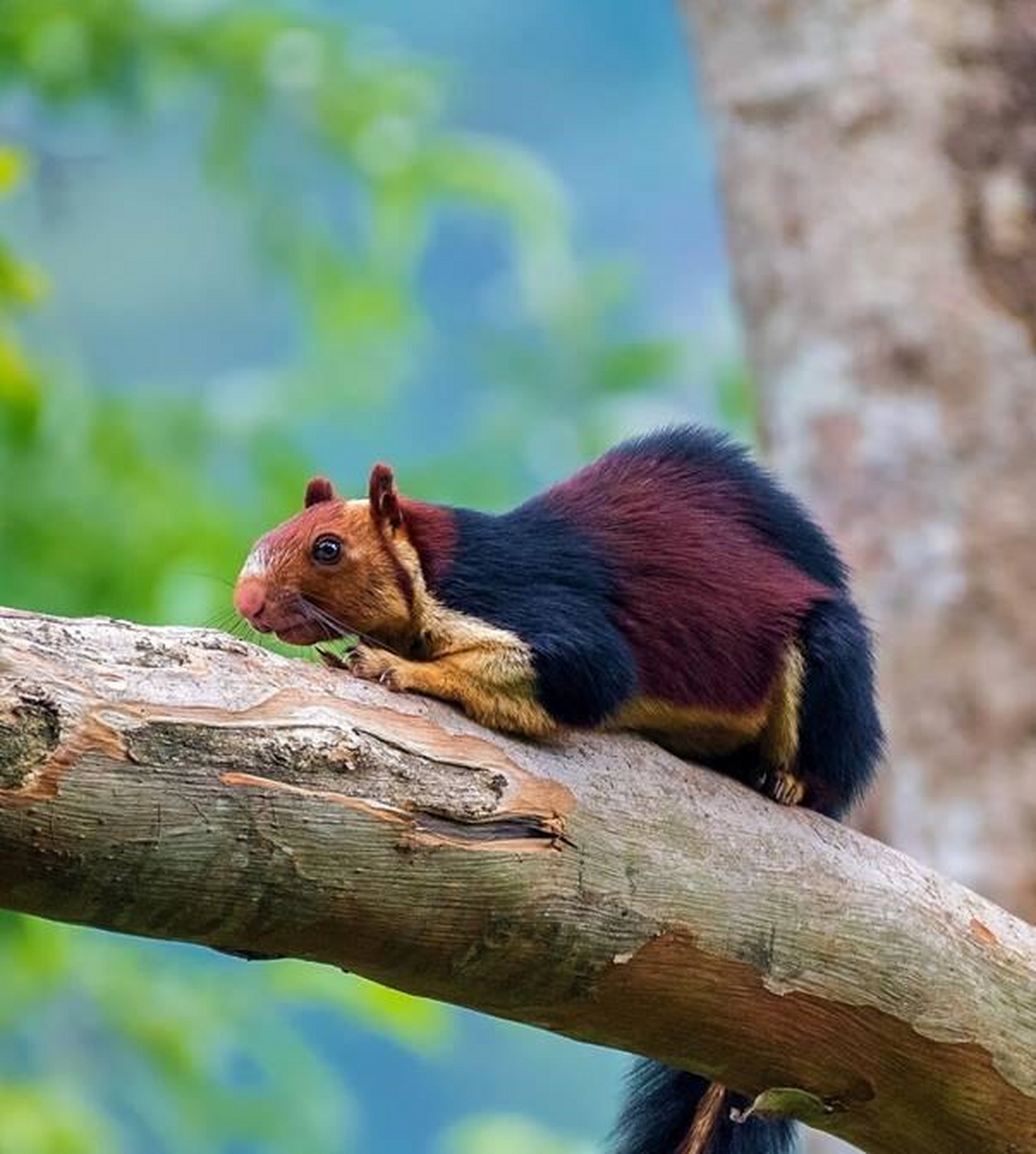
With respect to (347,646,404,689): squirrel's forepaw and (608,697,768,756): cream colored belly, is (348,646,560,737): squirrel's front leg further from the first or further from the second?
(608,697,768,756): cream colored belly

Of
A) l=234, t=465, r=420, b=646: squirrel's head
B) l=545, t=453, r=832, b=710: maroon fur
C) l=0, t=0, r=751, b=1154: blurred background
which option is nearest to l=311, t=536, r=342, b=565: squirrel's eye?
l=234, t=465, r=420, b=646: squirrel's head

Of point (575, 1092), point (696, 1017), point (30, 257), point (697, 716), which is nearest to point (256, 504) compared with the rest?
point (30, 257)

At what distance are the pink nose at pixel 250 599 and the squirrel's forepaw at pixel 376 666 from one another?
0.47ft

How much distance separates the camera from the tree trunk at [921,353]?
130 inches

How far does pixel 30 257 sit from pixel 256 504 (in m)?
1.57

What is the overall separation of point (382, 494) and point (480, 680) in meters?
0.27

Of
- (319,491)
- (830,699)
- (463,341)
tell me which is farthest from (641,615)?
(463,341)

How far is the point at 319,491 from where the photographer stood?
2.05 metres

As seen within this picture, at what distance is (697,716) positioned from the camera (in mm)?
2012

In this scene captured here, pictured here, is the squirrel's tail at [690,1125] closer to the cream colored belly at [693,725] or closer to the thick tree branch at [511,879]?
the thick tree branch at [511,879]

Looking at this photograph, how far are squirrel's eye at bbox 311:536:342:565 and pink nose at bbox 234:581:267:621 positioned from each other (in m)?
0.07

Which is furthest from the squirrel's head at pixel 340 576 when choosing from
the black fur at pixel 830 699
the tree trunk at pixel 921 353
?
the tree trunk at pixel 921 353

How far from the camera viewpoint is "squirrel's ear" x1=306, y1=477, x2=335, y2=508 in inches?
80.4

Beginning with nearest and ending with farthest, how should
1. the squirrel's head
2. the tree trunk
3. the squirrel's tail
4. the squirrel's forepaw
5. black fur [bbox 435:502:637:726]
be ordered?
the squirrel's forepaw < black fur [bbox 435:502:637:726] < the squirrel's head < the squirrel's tail < the tree trunk
